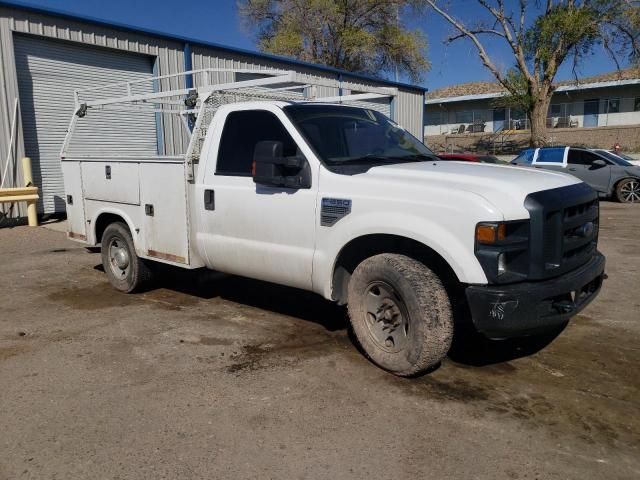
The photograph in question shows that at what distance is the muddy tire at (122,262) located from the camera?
20.5ft

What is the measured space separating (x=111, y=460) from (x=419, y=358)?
79.6 inches

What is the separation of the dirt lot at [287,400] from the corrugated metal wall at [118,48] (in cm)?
562

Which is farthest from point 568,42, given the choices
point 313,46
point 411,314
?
point 411,314

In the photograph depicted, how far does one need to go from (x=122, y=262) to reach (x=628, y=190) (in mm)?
14233

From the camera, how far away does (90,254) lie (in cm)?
906

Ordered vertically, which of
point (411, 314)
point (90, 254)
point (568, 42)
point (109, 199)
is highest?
point (568, 42)

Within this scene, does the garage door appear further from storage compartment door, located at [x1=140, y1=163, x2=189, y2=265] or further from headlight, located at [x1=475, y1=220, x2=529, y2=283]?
headlight, located at [x1=475, y1=220, x2=529, y2=283]

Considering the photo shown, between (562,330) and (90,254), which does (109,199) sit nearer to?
(90,254)

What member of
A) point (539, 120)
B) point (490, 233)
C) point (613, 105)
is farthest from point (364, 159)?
point (613, 105)

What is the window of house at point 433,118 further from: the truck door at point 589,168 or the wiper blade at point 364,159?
the wiper blade at point 364,159

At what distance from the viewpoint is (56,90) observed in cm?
1270

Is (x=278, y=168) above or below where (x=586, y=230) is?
above

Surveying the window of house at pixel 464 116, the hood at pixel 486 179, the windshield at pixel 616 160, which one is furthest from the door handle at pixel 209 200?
the window of house at pixel 464 116

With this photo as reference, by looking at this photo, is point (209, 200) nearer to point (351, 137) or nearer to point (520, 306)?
point (351, 137)
